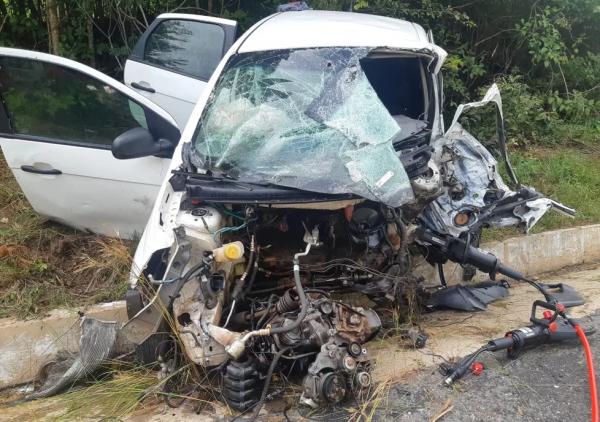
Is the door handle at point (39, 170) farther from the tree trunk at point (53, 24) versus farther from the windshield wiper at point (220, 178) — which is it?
the tree trunk at point (53, 24)

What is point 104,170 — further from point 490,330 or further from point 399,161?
point 490,330

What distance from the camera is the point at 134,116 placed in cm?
430

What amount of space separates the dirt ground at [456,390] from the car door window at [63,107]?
1.91 m

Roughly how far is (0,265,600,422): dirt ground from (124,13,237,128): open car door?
275 centimetres

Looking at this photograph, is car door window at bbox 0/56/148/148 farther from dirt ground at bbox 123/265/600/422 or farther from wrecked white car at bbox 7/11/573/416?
dirt ground at bbox 123/265/600/422

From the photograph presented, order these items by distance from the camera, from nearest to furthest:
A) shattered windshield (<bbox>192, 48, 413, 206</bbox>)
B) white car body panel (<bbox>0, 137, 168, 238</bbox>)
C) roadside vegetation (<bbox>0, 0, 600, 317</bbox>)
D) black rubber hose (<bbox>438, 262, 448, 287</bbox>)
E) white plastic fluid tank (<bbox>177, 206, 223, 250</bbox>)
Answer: white plastic fluid tank (<bbox>177, 206, 223, 250</bbox>) → shattered windshield (<bbox>192, 48, 413, 206</bbox>) → white car body panel (<bbox>0, 137, 168, 238</bbox>) → black rubber hose (<bbox>438, 262, 448, 287</bbox>) → roadside vegetation (<bbox>0, 0, 600, 317</bbox>)

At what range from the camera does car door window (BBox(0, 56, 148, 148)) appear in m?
4.27

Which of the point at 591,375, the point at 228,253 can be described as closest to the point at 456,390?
the point at 591,375

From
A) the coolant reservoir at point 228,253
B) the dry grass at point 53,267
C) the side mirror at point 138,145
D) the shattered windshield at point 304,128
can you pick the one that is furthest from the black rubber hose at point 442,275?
the dry grass at point 53,267

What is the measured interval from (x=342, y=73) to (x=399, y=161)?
2.42 feet

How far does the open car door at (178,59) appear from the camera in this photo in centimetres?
534

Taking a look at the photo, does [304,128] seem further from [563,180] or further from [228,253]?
[563,180]

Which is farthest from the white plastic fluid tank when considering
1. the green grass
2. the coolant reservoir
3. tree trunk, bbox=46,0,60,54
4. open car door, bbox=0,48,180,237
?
tree trunk, bbox=46,0,60,54

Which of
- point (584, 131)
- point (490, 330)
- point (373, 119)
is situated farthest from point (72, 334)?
point (584, 131)
